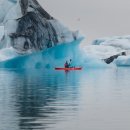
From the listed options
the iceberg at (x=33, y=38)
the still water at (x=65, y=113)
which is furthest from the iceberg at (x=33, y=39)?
the still water at (x=65, y=113)

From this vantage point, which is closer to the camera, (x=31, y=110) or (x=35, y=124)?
(x=35, y=124)

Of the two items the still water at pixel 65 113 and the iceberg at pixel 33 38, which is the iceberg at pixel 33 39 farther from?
the still water at pixel 65 113

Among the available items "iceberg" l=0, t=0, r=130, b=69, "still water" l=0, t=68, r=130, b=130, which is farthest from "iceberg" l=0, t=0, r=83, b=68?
"still water" l=0, t=68, r=130, b=130

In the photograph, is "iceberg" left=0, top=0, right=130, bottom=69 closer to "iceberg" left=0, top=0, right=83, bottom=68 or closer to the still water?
"iceberg" left=0, top=0, right=83, bottom=68

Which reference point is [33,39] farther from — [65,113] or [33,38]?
[65,113]

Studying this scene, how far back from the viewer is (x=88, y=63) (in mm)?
59062

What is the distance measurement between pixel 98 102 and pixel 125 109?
2.08m

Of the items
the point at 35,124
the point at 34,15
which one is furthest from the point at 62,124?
the point at 34,15

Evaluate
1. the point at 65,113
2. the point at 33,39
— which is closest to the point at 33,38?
the point at 33,39

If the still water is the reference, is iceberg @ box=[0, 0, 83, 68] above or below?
above

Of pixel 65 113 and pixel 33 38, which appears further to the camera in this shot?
pixel 33 38

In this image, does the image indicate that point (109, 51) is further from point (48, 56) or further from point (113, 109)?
point (113, 109)

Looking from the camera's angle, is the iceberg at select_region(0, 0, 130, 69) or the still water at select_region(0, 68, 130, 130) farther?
the iceberg at select_region(0, 0, 130, 69)

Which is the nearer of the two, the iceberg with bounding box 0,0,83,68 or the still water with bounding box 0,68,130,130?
the still water with bounding box 0,68,130,130
